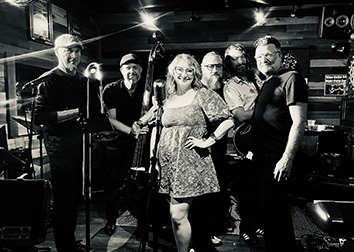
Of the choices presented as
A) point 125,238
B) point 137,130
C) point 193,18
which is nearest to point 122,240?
point 125,238

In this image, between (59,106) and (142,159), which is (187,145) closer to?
(142,159)

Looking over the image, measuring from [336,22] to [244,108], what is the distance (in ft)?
9.50

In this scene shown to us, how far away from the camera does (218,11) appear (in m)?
5.25

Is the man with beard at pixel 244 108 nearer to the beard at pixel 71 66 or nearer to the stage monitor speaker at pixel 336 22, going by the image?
the beard at pixel 71 66

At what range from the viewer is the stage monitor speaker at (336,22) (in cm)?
473

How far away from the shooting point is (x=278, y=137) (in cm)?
224

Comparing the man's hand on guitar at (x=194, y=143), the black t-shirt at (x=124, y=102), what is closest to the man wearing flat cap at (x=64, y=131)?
the black t-shirt at (x=124, y=102)

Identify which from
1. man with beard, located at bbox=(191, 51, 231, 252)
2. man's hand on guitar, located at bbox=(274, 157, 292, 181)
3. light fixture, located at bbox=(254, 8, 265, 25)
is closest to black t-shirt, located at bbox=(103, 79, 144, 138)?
man with beard, located at bbox=(191, 51, 231, 252)

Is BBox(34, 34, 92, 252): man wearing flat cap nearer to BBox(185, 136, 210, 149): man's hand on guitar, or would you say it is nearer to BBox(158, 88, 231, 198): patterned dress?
BBox(158, 88, 231, 198): patterned dress

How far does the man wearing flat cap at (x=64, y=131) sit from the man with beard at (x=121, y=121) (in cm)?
54

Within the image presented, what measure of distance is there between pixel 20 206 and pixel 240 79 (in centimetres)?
234

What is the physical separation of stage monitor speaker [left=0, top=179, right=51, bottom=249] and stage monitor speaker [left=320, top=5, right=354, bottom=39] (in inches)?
185

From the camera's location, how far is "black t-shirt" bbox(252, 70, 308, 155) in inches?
84.9

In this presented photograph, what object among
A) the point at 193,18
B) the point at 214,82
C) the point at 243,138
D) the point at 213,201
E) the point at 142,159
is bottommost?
the point at 213,201
